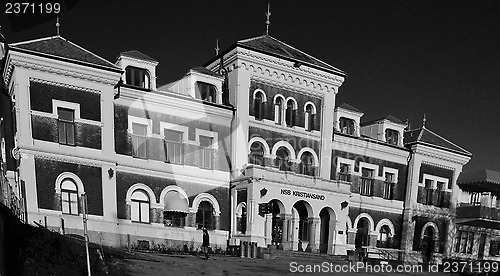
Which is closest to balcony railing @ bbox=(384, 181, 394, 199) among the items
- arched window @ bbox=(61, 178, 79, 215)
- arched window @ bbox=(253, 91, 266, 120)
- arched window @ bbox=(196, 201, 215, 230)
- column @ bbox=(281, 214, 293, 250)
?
column @ bbox=(281, 214, 293, 250)

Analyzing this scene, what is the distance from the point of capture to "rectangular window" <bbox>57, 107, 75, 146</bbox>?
22.6 m

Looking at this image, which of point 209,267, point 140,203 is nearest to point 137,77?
point 140,203

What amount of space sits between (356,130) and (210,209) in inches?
533

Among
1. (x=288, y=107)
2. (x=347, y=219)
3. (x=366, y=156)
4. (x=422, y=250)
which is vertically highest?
(x=288, y=107)

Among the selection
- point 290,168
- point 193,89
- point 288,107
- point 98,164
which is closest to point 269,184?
point 290,168

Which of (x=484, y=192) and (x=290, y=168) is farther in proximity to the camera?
(x=484, y=192)

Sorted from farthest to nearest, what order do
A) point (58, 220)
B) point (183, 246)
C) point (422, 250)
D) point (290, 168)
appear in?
point (422, 250)
point (290, 168)
point (183, 246)
point (58, 220)

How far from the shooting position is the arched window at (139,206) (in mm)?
24605

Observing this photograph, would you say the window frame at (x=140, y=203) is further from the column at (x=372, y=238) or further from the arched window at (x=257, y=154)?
the column at (x=372, y=238)

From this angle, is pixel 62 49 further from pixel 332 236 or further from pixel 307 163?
pixel 332 236

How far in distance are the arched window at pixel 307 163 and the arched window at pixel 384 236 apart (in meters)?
9.11

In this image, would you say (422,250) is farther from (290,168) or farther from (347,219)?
(290,168)

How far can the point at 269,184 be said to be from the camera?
2630 cm

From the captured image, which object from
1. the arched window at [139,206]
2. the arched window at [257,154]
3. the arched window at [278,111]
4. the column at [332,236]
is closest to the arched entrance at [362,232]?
the column at [332,236]
